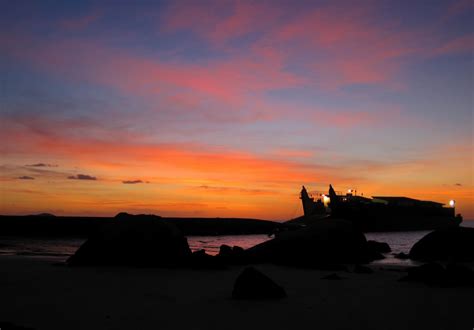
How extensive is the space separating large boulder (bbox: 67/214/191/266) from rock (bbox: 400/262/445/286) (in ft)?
28.9

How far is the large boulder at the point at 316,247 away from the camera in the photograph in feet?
71.7

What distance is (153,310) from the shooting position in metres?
8.82

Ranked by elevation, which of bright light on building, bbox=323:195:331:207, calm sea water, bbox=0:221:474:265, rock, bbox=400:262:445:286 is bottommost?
calm sea water, bbox=0:221:474:265

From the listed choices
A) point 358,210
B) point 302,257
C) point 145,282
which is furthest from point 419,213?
point 145,282

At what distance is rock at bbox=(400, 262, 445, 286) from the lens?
43.1ft

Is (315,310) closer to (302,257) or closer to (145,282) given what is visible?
(145,282)

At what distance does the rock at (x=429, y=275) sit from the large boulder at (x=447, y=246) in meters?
13.1

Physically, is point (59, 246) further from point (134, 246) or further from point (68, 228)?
point (68, 228)

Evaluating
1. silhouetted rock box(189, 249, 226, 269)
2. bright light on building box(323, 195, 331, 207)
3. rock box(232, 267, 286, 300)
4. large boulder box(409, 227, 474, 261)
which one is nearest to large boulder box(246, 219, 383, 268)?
silhouetted rock box(189, 249, 226, 269)

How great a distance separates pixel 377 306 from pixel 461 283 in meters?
4.68

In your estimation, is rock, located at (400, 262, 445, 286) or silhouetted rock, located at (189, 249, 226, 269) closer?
rock, located at (400, 262, 445, 286)

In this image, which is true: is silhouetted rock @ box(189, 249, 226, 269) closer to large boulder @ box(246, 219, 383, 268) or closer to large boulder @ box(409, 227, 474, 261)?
large boulder @ box(246, 219, 383, 268)

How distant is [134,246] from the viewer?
17922mm

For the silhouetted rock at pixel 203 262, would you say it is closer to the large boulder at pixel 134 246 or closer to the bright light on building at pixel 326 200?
the large boulder at pixel 134 246
